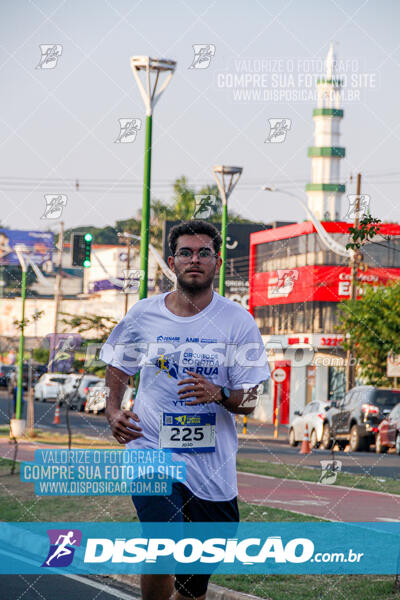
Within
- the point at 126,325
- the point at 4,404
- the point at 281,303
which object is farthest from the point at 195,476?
the point at 281,303

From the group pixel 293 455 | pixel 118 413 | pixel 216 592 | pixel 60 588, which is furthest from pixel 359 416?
pixel 118 413

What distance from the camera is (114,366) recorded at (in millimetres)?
5801

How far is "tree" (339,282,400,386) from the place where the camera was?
1427 inches

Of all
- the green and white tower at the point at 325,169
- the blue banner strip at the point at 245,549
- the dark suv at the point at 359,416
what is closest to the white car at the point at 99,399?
the dark suv at the point at 359,416

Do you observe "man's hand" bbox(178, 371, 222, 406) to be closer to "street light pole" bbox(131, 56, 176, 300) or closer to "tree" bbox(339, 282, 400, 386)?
"street light pole" bbox(131, 56, 176, 300)

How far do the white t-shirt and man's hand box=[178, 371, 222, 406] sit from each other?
97 millimetres

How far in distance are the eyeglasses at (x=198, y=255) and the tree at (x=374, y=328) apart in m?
29.8

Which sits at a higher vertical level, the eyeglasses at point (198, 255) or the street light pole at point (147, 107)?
the street light pole at point (147, 107)

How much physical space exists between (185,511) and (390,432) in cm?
2297

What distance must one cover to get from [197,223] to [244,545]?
4.42 metres

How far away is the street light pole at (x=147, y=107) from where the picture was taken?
55.1ft

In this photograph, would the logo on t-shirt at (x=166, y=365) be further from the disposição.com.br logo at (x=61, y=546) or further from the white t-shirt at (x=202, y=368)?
the disposição.com.br logo at (x=61, y=546)

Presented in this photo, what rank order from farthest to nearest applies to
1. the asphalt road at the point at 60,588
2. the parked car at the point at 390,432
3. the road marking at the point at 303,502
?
the parked car at the point at 390,432
the road marking at the point at 303,502
the asphalt road at the point at 60,588

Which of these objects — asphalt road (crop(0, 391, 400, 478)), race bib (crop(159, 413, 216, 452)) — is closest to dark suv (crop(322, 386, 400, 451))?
asphalt road (crop(0, 391, 400, 478))
